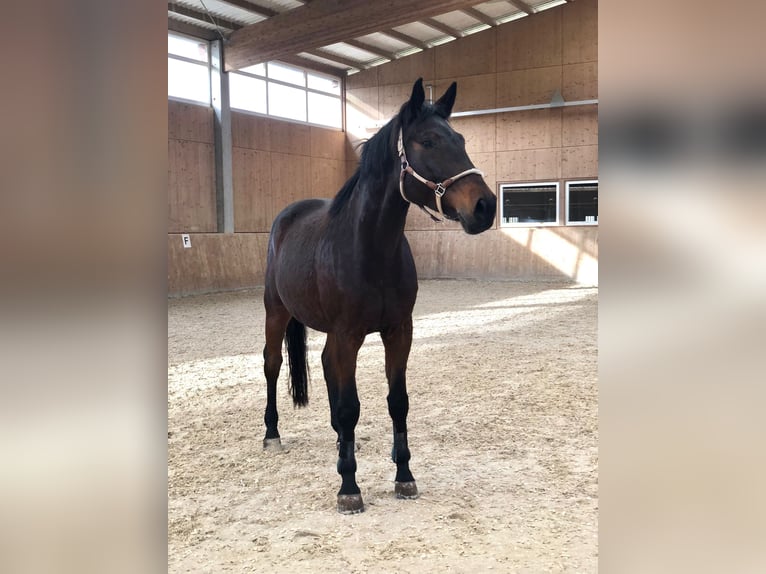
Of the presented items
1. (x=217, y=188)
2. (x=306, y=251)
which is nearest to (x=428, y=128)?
(x=306, y=251)

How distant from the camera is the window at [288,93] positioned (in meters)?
13.7

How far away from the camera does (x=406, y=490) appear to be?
2.85 meters

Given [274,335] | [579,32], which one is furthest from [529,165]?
[274,335]

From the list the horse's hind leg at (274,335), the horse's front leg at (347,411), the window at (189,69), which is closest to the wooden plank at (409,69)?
the window at (189,69)

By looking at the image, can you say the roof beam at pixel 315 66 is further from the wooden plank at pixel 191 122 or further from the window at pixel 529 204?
the window at pixel 529 204

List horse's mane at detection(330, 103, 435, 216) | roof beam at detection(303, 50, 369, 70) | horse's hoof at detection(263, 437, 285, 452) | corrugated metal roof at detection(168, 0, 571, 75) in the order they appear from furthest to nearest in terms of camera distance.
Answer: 1. roof beam at detection(303, 50, 369, 70)
2. corrugated metal roof at detection(168, 0, 571, 75)
3. horse's hoof at detection(263, 437, 285, 452)
4. horse's mane at detection(330, 103, 435, 216)

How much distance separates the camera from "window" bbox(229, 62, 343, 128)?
44.9 feet

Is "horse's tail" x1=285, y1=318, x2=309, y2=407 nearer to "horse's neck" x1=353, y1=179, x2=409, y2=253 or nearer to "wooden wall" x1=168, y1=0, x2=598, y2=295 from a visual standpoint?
"horse's neck" x1=353, y1=179, x2=409, y2=253

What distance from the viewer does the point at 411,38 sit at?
1475cm

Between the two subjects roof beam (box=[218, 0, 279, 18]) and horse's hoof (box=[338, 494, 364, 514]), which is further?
roof beam (box=[218, 0, 279, 18])

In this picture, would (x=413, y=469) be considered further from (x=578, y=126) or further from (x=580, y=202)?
(x=578, y=126)

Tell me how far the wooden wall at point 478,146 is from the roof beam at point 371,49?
264 mm

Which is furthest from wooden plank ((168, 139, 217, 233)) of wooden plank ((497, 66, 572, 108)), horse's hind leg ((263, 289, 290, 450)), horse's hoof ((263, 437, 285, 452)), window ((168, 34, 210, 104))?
horse's hoof ((263, 437, 285, 452))

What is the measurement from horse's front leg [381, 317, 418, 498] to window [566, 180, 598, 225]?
11.7 metres
